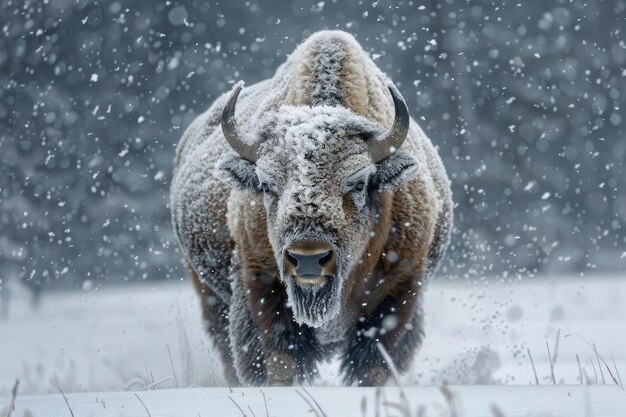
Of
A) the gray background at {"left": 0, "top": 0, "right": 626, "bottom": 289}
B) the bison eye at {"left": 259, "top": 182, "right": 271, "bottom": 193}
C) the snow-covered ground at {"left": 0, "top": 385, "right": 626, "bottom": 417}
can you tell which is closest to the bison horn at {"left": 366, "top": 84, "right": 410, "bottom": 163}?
the bison eye at {"left": 259, "top": 182, "right": 271, "bottom": 193}

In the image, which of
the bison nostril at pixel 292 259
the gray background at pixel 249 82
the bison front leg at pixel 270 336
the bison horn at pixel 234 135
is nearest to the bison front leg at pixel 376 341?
the bison front leg at pixel 270 336

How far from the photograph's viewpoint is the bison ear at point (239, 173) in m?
4.68

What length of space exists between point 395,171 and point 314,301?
750mm

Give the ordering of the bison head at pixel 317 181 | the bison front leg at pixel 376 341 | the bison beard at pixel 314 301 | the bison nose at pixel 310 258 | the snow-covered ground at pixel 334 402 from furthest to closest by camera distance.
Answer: the bison front leg at pixel 376 341, the bison beard at pixel 314 301, the bison head at pixel 317 181, the bison nose at pixel 310 258, the snow-covered ground at pixel 334 402

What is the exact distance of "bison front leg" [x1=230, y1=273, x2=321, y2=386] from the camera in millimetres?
4738

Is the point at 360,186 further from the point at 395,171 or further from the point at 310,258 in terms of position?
the point at 310,258

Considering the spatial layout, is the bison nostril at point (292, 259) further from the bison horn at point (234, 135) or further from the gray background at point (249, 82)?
the gray background at point (249, 82)

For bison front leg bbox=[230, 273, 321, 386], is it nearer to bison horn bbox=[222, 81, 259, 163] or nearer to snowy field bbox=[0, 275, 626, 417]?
snowy field bbox=[0, 275, 626, 417]

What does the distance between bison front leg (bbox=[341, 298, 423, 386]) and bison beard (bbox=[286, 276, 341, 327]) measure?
487mm

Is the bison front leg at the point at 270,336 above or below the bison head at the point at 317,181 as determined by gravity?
below

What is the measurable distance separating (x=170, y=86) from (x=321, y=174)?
1620 cm

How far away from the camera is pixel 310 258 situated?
157 inches

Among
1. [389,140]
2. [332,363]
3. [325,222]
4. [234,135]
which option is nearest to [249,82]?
[332,363]

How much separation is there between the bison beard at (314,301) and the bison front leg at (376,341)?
487mm
